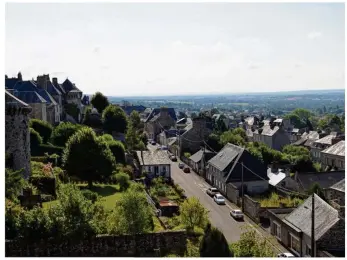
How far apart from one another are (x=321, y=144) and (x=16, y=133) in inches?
2075

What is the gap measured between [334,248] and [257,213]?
970 centimetres

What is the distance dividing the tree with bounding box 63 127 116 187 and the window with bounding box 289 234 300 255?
1551 centimetres

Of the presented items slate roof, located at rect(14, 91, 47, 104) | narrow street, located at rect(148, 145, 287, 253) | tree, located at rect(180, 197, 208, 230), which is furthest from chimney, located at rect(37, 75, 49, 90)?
tree, located at rect(180, 197, 208, 230)

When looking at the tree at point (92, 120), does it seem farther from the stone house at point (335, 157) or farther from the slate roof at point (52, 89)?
the stone house at point (335, 157)

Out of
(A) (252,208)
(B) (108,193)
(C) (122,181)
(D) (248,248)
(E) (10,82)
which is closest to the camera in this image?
(D) (248,248)

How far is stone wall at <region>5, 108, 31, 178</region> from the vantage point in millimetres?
30281

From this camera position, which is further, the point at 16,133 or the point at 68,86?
the point at 68,86

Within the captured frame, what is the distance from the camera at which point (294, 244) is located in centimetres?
2891

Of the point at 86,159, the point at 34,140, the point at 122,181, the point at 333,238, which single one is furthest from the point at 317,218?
the point at 34,140

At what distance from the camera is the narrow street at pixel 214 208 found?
31.7m

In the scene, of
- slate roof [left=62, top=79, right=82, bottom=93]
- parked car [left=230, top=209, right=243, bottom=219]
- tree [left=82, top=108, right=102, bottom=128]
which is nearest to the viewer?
parked car [left=230, top=209, right=243, bottom=219]

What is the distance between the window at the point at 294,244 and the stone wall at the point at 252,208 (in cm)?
598

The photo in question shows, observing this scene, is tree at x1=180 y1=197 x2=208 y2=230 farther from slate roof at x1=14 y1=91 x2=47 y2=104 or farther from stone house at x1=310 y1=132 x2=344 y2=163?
stone house at x1=310 y1=132 x2=344 y2=163

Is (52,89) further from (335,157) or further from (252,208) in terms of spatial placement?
(335,157)
